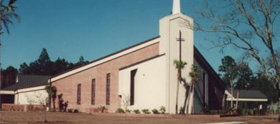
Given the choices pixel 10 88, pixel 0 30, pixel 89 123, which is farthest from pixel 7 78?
pixel 0 30

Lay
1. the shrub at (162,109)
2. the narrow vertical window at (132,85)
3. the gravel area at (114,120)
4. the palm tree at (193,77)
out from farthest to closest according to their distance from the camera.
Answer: the narrow vertical window at (132,85) → the palm tree at (193,77) → the shrub at (162,109) → the gravel area at (114,120)

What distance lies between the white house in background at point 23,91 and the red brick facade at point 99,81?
A: 14.5 feet

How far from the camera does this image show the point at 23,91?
59094 millimetres

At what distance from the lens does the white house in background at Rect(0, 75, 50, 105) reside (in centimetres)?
5525

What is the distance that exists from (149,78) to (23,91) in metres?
26.8

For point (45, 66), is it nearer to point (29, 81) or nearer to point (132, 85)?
point (29, 81)

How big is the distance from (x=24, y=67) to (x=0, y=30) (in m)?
128

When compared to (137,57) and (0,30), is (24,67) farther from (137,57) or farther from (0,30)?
(0,30)

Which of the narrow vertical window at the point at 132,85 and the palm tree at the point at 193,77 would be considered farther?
the narrow vertical window at the point at 132,85

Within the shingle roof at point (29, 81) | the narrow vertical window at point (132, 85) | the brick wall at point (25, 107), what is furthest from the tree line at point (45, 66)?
the narrow vertical window at point (132, 85)

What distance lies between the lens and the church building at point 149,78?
138 feet

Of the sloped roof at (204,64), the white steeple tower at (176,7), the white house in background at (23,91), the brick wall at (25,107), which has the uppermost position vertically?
the white steeple tower at (176,7)

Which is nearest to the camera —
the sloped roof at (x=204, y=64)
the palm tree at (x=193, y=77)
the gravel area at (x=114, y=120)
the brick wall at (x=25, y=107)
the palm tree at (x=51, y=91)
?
the gravel area at (x=114, y=120)

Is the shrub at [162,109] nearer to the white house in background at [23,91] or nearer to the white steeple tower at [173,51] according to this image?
the white steeple tower at [173,51]
